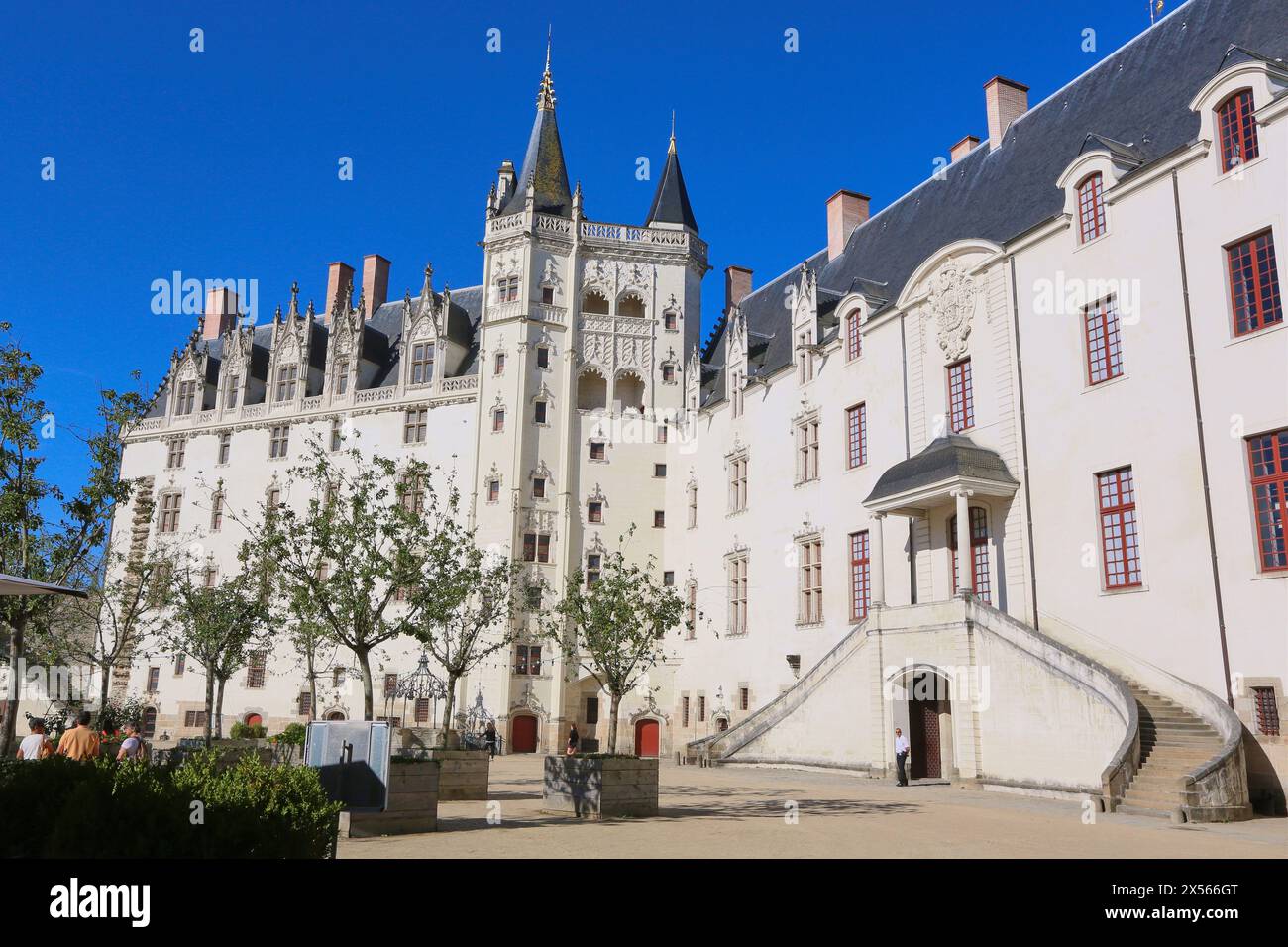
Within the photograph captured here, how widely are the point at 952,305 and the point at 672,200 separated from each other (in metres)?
19.7

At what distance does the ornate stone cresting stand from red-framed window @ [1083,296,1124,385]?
3713 mm

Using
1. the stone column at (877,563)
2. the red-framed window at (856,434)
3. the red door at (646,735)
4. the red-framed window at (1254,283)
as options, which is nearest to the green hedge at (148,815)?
the red-framed window at (1254,283)

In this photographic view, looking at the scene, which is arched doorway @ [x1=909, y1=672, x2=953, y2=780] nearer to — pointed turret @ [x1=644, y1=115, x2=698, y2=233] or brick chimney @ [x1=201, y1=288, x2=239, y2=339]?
pointed turret @ [x1=644, y1=115, x2=698, y2=233]

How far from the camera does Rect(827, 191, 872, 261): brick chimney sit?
38312 millimetres

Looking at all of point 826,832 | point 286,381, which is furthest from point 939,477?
point 286,381

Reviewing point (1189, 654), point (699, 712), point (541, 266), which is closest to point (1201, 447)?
point (1189, 654)

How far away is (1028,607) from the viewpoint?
22766 mm

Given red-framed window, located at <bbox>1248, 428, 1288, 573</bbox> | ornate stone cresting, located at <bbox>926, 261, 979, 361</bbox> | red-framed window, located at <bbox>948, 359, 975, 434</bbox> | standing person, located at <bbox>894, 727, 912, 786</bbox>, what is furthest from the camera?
ornate stone cresting, located at <bbox>926, 261, 979, 361</bbox>

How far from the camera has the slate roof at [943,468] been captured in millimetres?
23344

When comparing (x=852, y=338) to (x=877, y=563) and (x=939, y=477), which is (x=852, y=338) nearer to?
(x=877, y=563)

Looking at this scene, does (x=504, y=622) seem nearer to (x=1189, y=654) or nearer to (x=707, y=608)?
(x=707, y=608)

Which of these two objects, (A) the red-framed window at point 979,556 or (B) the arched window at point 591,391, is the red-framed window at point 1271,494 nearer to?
(A) the red-framed window at point 979,556

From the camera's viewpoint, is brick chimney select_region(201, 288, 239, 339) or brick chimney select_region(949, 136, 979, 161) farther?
brick chimney select_region(201, 288, 239, 339)

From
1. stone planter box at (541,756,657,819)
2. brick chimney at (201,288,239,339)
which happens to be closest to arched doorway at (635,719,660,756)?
stone planter box at (541,756,657,819)
